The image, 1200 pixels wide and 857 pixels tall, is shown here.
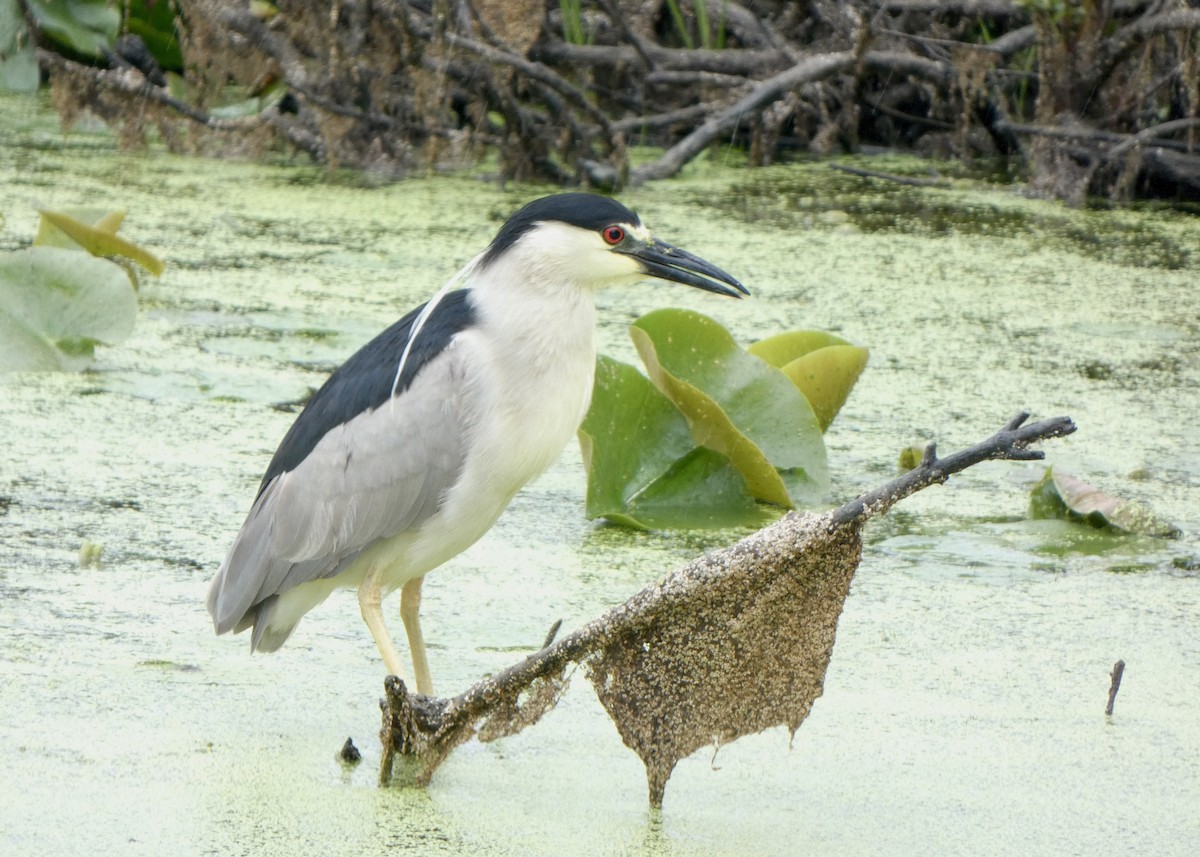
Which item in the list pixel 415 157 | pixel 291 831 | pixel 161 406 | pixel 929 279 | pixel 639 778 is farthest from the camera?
pixel 415 157

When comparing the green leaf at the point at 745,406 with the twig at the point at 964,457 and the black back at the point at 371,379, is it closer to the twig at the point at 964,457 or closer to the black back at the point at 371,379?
the black back at the point at 371,379

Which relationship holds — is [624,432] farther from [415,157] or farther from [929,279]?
[415,157]

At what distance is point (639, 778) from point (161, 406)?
176 centimetres

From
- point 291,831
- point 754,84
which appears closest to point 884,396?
point 291,831

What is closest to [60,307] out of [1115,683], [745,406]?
[745,406]

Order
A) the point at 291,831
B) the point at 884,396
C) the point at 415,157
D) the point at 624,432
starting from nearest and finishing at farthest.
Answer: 1. the point at 291,831
2. the point at 624,432
3. the point at 884,396
4. the point at 415,157

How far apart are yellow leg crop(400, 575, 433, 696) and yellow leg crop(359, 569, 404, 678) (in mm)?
26

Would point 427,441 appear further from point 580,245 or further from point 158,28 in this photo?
point 158,28

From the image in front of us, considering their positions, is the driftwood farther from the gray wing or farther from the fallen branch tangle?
the fallen branch tangle

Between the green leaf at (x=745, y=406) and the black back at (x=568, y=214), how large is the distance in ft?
1.88

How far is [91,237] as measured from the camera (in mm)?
3846

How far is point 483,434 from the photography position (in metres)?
2.24

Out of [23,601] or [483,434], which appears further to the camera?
[23,601]

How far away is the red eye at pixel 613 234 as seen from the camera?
2377 millimetres
